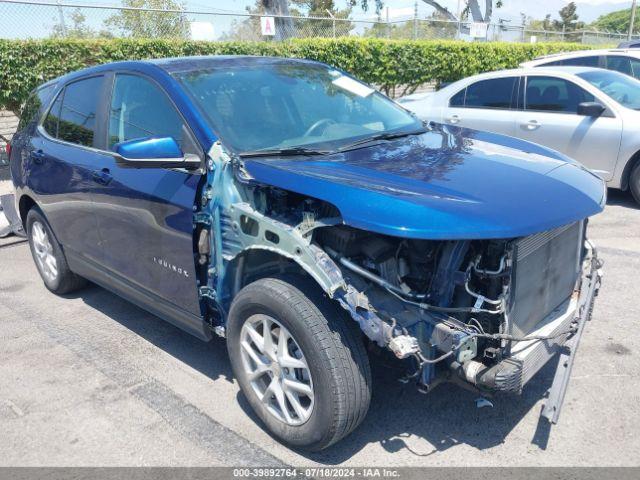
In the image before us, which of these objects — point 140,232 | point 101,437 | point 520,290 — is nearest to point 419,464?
point 520,290

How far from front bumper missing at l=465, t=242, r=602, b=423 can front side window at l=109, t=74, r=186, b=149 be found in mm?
1986

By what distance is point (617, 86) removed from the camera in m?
7.28

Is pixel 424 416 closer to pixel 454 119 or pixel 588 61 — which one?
A: pixel 454 119

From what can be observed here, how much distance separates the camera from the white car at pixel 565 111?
22.1 ft

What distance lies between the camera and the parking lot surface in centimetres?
288

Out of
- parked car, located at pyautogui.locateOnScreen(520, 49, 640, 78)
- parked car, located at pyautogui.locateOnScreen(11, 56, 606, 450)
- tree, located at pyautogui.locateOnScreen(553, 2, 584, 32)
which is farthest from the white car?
tree, located at pyautogui.locateOnScreen(553, 2, 584, 32)

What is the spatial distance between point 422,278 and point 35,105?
393 centimetres

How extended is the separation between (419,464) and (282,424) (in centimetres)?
68

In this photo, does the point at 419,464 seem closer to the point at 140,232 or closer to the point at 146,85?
the point at 140,232

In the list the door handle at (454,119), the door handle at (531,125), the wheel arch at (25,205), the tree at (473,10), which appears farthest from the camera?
the tree at (473,10)

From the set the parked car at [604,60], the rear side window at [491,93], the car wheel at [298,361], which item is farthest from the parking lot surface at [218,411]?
the parked car at [604,60]

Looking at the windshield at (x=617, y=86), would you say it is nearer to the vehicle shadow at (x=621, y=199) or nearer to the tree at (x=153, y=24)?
the vehicle shadow at (x=621, y=199)

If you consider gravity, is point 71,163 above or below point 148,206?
above

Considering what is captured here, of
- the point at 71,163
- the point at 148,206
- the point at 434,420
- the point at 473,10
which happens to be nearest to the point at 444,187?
the point at 434,420
